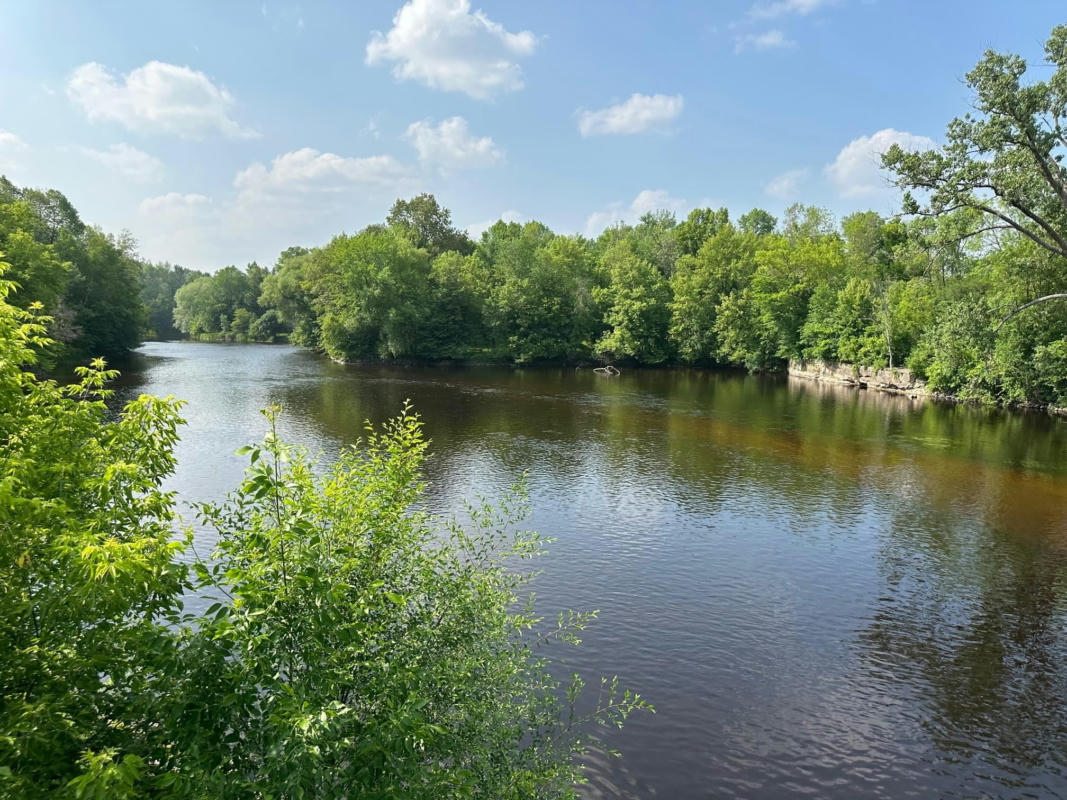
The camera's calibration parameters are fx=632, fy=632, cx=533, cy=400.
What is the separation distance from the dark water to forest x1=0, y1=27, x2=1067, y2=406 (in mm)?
10466

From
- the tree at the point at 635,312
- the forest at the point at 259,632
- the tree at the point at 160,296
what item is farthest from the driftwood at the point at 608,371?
the tree at the point at 160,296

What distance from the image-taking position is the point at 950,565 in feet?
69.1

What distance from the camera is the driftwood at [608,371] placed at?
77.0 m

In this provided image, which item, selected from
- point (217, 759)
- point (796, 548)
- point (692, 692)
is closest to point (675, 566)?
point (796, 548)

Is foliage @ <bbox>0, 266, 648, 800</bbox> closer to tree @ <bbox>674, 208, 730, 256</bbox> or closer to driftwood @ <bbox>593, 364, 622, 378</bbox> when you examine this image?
driftwood @ <bbox>593, 364, 622, 378</bbox>

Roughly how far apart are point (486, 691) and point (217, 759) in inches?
140

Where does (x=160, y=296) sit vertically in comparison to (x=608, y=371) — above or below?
above

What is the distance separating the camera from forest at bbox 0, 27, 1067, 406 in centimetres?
4997

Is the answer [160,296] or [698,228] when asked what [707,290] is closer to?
[698,228]

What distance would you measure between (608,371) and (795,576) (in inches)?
2373

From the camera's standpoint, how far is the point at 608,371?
79.7 meters

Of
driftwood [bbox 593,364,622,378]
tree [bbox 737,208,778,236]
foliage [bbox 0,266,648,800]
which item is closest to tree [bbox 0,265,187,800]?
foliage [bbox 0,266,648,800]

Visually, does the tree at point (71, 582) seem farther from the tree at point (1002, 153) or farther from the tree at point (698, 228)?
the tree at point (698, 228)

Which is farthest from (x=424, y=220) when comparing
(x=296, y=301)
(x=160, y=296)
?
(x=160, y=296)
